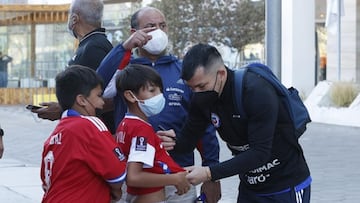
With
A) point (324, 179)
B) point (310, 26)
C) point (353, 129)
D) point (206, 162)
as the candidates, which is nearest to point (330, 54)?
point (310, 26)

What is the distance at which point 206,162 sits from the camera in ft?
16.9

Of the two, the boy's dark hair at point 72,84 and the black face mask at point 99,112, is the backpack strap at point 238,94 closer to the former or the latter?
the boy's dark hair at point 72,84

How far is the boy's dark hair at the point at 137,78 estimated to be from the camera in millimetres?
4523

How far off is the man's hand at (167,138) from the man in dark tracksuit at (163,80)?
19 cm

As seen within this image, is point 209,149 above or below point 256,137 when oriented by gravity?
below

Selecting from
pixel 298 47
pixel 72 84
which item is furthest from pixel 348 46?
pixel 72 84

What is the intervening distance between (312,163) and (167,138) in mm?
7957

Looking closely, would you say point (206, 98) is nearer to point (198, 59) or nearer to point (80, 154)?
point (198, 59)

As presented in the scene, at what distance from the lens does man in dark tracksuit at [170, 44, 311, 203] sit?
13.9 feet

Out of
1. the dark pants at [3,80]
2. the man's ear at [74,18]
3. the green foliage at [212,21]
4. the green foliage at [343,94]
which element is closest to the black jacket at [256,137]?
the man's ear at [74,18]

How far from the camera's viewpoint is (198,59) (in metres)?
4.25

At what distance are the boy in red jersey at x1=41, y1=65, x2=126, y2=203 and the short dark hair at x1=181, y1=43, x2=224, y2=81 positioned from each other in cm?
48

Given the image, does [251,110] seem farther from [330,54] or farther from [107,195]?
[330,54]

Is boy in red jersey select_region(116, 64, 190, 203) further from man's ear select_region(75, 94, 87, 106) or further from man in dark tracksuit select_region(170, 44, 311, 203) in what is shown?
man's ear select_region(75, 94, 87, 106)
